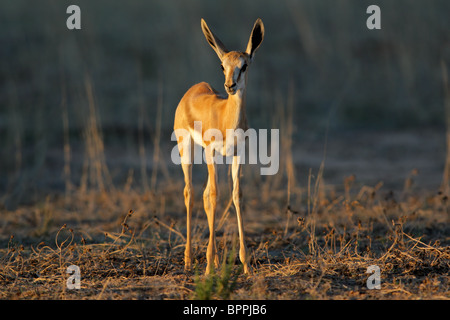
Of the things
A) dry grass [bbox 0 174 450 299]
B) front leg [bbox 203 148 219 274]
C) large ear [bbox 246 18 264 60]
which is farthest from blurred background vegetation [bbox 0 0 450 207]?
large ear [bbox 246 18 264 60]

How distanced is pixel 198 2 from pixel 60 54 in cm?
618

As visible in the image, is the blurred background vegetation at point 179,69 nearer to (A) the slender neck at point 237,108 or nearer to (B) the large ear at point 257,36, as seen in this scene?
(A) the slender neck at point 237,108

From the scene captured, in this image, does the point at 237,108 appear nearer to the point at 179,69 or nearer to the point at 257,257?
the point at 257,257

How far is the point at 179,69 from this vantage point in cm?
1798

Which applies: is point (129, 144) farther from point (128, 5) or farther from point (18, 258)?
point (128, 5)

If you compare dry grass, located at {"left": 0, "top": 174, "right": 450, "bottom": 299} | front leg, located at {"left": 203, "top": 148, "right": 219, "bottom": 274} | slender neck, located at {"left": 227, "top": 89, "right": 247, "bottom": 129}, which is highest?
slender neck, located at {"left": 227, "top": 89, "right": 247, "bottom": 129}

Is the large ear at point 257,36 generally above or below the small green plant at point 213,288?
above

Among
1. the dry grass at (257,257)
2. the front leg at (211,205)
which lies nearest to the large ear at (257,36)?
the front leg at (211,205)

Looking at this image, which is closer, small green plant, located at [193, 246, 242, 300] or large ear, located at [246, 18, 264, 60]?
small green plant, located at [193, 246, 242, 300]

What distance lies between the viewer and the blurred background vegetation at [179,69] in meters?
14.6

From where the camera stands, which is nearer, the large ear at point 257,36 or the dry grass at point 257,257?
the dry grass at point 257,257

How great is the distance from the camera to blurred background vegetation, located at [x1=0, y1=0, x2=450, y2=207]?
14.6m

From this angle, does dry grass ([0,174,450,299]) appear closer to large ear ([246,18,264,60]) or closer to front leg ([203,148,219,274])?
front leg ([203,148,219,274])

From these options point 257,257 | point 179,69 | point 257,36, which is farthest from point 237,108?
point 179,69
